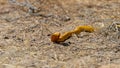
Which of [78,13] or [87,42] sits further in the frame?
[78,13]

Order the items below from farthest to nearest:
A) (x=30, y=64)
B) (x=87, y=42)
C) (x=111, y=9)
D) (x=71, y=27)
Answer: (x=111, y=9), (x=71, y=27), (x=87, y=42), (x=30, y=64)

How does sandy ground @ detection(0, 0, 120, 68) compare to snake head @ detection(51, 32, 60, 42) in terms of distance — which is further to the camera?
snake head @ detection(51, 32, 60, 42)

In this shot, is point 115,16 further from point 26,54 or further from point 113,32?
point 26,54

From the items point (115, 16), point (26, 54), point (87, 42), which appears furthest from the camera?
point (115, 16)

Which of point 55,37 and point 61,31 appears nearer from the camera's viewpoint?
point 55,37

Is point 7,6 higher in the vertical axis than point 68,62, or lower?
higher

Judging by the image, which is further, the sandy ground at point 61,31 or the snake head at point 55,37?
the snake head at point 55,37

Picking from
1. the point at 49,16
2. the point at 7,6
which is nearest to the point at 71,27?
the point at 49,16
